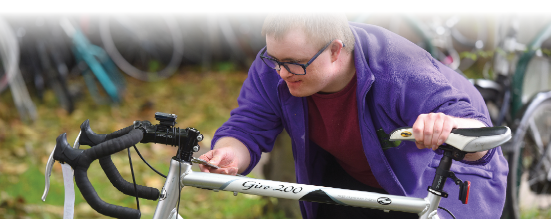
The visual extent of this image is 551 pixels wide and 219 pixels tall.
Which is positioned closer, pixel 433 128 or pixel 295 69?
pixel 433 128

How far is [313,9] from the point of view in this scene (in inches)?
71.0

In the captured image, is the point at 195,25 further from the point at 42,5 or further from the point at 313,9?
the point at 313,9

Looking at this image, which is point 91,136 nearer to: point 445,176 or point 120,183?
point 120,183

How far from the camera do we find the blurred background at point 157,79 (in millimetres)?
3426

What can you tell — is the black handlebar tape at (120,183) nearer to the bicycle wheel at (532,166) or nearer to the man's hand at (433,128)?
the man's hand at (433,128)

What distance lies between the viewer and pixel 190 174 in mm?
1611

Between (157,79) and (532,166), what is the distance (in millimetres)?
5784

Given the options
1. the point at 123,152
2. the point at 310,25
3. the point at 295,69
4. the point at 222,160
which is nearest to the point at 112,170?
the point at 222,160

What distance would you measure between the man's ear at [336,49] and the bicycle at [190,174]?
410 millimetres

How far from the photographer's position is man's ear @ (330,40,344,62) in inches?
71.6

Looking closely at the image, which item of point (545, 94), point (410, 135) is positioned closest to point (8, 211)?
point (410, 135)

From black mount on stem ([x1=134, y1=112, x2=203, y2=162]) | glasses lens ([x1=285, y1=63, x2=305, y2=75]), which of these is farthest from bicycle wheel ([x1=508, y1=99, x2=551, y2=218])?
black mount on stem ([x1=134, y1=112, x2=203, y2=162])

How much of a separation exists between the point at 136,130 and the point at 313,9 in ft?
2.65

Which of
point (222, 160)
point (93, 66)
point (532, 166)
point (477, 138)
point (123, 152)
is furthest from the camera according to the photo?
point (93, 66)
